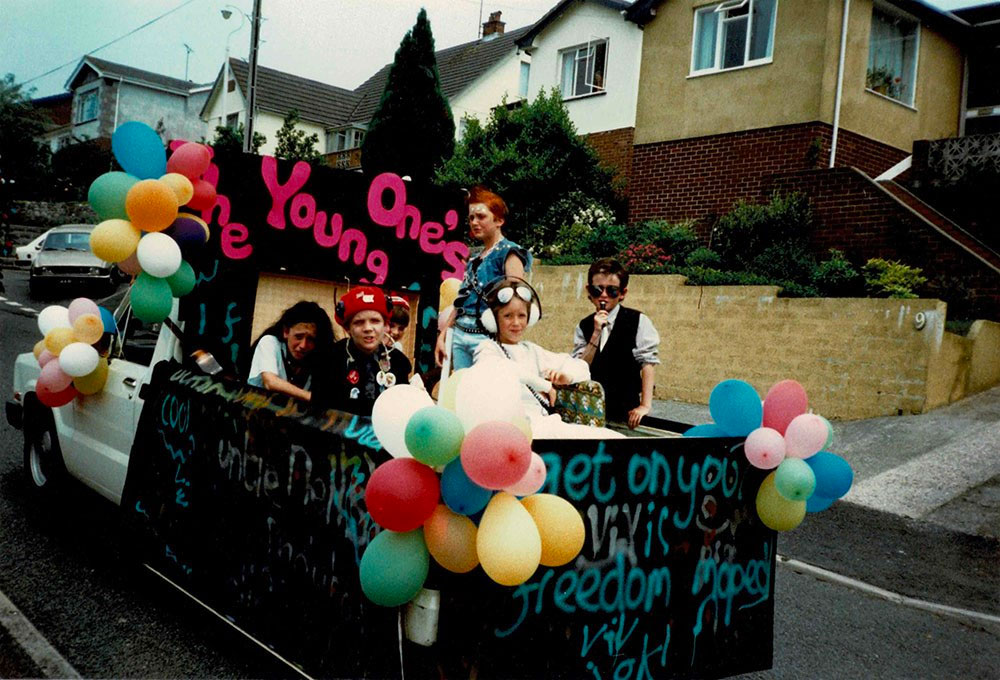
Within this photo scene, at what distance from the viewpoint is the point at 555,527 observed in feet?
7.98

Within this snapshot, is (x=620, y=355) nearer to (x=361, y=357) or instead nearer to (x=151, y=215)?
(x=361, y=357)

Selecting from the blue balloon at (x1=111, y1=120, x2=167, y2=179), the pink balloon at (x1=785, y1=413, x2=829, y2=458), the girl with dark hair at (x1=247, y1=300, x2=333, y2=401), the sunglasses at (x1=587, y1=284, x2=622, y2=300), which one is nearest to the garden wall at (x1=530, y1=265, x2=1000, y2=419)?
the sunglasses at (x1=587, y1=284, x2=622, y2=300)

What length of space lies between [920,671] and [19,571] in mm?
4685

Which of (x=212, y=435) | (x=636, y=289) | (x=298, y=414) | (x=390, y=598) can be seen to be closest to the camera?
(x=390, y=598)

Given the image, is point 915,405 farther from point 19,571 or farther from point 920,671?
point 19,571

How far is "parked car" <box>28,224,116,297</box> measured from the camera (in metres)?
20.7

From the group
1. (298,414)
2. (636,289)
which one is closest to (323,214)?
(298,414)

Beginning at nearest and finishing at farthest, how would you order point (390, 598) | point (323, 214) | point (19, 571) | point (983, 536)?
point (390, 598)
point (19, 571)
point (323, 214)
point (983, 536)

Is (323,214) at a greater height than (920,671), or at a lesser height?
greater

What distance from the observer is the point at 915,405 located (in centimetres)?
1002

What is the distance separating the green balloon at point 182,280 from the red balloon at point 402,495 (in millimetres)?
2534

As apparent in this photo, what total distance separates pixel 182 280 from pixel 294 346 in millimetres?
665

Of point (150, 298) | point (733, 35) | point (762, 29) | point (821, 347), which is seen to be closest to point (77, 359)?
point (150, 298)

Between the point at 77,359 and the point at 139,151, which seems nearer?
the point at 139,151
